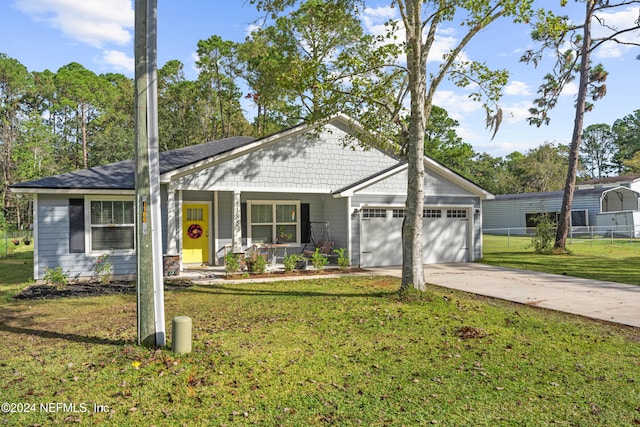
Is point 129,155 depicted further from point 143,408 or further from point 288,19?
point 143,408

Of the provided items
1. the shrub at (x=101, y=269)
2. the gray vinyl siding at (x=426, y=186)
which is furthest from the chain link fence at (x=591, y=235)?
the shrub at (x=101, y=269)

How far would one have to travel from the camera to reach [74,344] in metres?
6.07

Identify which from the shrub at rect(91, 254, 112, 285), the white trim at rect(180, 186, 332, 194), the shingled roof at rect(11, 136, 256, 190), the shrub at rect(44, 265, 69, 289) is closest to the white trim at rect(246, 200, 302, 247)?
the white trim at rect(180, 186, 332, 194)

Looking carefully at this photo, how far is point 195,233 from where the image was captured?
1481 centimetres

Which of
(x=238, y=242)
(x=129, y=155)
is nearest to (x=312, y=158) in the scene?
(x=238, y=242)

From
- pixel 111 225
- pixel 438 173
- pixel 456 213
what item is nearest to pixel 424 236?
pixel 456 213

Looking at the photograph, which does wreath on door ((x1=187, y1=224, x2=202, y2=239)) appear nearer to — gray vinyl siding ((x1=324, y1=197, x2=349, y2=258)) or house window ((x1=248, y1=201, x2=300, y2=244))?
house window ((x1=248, y1=201, x2=300, y2=244))

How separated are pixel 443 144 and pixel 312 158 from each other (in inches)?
1165

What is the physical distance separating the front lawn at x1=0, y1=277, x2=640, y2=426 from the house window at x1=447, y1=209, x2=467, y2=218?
8.21 m

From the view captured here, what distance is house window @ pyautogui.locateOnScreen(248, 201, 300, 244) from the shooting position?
15367 millimetres

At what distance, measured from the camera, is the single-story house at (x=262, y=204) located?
11.9 m

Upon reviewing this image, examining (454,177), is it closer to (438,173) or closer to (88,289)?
(438,173)

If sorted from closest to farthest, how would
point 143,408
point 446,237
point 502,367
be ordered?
point 143,408, point 502,367, point 446,237

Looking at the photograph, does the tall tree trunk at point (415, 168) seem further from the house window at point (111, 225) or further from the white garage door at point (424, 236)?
the house window at point (111, 225)
